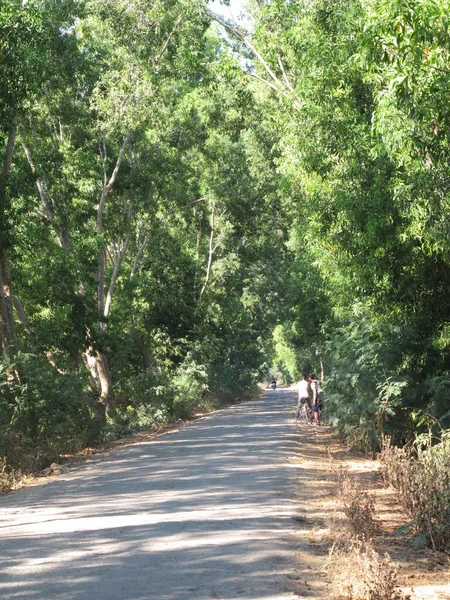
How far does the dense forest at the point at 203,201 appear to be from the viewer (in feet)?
40.3

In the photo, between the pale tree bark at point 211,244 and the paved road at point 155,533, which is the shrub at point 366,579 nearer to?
the paved road at point 155,533

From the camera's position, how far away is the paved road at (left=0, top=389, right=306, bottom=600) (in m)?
6.56

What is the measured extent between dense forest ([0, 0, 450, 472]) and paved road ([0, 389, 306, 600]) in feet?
9.30

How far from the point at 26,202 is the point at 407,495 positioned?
49.3 feet

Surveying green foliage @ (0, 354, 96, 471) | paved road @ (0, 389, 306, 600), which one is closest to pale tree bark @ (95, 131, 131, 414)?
green foliage @ (0, 354, 96, 471)

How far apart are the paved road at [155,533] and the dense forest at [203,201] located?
2.84 m

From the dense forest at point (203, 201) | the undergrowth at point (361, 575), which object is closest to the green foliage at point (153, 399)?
the dense forest at point (203, 201)

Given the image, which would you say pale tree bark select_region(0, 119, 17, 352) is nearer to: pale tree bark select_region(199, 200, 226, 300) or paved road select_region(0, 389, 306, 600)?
paved road select_region(0, 389, 306, 600)

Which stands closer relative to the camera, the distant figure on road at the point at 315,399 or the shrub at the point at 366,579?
the shrub at the point at 366,579

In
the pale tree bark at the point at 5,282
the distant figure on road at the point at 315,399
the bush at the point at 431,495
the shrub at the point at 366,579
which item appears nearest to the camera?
the shrub at the point at 366,579

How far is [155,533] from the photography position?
344 inches

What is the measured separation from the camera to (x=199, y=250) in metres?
43.4

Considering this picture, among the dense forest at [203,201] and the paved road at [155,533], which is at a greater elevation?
the dense forest at [203,201]

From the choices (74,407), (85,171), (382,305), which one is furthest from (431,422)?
(85,171)
